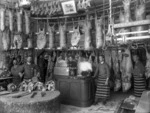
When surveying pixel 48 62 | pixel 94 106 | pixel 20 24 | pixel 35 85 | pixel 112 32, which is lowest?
pixel 94 106

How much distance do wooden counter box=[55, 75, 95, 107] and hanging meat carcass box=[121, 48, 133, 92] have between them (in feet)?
3.47

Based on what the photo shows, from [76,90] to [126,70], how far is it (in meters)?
1.71

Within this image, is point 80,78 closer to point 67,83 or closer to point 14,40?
point 67,83

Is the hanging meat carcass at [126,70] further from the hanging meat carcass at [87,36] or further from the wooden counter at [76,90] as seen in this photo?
the hanging meat carcass at [87,36]

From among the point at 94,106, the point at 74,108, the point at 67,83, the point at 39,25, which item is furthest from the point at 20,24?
the point at 94,106

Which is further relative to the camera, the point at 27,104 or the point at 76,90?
the point at 76,90

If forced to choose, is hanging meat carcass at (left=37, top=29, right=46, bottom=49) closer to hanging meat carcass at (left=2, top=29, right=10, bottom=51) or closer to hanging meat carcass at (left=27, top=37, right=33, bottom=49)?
hanging meat carcass at (left=27, top=37, right=33, bottom=49)

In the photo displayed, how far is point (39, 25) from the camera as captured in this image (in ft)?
22.3

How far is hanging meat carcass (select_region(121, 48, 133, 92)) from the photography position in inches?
196

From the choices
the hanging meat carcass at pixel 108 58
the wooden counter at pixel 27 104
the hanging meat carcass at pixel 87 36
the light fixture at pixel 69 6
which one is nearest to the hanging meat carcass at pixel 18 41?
the light fixture at pixel 69 6

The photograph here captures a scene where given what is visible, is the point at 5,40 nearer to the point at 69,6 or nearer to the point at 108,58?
the point at 69,6

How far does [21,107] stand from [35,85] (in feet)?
3.65

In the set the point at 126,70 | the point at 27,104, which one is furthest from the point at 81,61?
the point at 27,104

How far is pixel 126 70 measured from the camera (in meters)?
5.01
